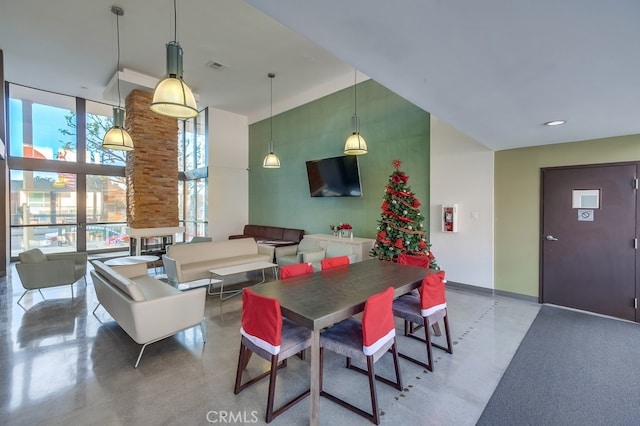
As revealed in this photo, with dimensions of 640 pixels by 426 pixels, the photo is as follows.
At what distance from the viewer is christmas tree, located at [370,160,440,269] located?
4434 mm

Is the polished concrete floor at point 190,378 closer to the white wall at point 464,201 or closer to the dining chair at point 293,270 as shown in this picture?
the dining chair at point 293,270

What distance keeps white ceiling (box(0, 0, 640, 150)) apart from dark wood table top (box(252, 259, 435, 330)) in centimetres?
177

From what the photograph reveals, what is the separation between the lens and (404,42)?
1781 mm

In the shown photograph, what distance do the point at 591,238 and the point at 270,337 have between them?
4765 mm

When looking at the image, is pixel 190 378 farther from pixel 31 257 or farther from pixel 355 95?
pixel 355 95

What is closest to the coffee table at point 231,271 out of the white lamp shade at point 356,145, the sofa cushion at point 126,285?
the sofa cushion at point 126,285

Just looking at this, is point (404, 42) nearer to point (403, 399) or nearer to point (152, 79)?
point (403, 399)

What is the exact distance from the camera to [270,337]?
1991mm

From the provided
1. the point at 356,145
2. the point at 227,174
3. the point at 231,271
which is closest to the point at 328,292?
the point at 231,271

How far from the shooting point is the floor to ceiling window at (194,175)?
884 centimetres

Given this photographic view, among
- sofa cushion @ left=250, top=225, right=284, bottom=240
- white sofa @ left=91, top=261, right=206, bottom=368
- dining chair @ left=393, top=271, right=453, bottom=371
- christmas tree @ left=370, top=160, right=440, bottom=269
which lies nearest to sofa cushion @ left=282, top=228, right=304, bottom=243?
sofa cushion @ left=250, top=225, right=284, bottom=240

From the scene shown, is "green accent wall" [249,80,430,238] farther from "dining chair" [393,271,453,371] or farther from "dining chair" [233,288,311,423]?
"dining chair" [233,288,311,423]

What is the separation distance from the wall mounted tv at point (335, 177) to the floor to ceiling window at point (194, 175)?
3.64 metres

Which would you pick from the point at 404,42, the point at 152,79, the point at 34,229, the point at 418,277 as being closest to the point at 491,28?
the point at 404,42
